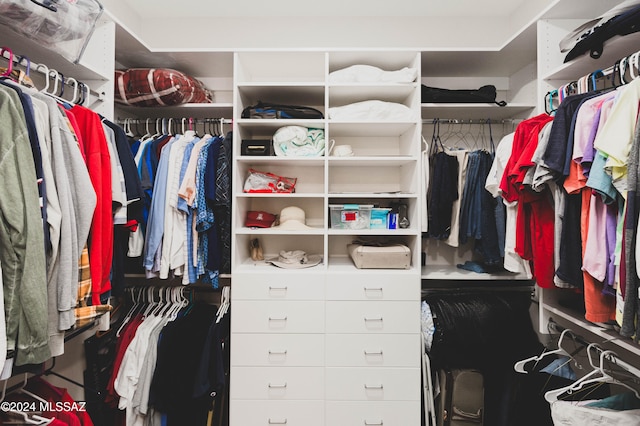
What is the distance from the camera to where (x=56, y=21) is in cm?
122

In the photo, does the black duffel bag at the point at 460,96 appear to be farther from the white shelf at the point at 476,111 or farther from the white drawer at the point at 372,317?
the white drawer at the point at 372,317

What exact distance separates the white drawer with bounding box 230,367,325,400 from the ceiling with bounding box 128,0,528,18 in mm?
2347

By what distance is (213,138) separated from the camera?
6.48 feet

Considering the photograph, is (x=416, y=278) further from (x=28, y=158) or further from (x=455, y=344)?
(x=28, y=158)

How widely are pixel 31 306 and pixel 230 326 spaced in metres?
1.15

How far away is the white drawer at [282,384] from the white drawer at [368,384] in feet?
0.22

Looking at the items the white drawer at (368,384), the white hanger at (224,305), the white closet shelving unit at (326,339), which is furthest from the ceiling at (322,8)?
the white drawer at (368,384)

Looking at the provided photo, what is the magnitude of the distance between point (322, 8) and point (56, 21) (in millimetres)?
1638

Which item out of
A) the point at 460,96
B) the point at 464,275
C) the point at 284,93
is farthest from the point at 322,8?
the point at 464,275

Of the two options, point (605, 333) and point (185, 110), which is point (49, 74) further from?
point (605, 333)

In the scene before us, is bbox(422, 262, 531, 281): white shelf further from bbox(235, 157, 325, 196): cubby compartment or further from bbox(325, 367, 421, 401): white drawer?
bbox(235, 157, 325, 196): cubby compartment

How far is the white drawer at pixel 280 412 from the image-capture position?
6.03 ft

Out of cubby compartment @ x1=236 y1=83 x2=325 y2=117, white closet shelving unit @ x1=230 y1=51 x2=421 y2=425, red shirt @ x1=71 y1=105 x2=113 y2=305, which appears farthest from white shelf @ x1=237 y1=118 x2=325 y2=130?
red shirt @ x1=71 y1=105 x2=113 y2=305

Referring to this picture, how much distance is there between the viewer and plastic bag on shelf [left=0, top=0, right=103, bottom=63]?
43.9 inches
